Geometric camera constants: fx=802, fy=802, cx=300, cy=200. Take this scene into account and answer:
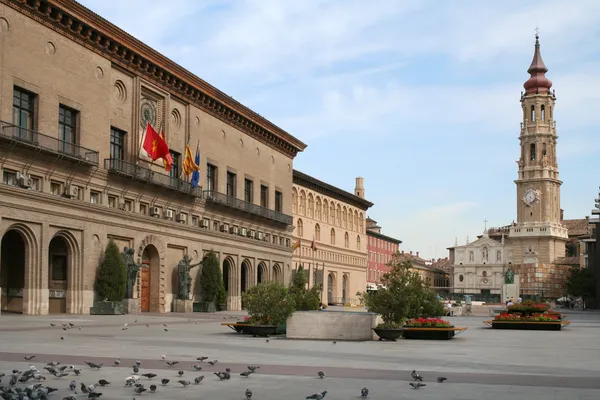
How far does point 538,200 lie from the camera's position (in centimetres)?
16962

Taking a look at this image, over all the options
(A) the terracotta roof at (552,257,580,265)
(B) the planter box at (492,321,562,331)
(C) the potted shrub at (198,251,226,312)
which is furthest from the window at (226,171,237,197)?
(A) the terracotta roof at (552,257,580,265)

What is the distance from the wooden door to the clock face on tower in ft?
429

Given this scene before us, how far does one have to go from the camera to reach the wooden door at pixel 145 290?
174 feet

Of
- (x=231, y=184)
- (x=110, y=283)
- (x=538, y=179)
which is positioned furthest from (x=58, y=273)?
(x=538, y=179)

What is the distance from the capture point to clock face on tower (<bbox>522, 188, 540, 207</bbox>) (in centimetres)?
17012

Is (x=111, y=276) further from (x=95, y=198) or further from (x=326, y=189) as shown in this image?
(x=326, y=189)

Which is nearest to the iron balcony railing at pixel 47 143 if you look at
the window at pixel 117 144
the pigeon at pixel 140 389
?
the window at pixel 117 144

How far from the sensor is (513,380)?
46.3 feet

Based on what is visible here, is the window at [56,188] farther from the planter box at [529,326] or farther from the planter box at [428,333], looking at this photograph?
the planter box at [529,326]

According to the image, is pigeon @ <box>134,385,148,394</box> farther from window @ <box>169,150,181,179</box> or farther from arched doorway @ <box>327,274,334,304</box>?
arched doorway @ <box>327,274,334,304</box>

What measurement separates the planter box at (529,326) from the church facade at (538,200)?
13487 cm

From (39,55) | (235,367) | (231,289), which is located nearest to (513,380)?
(235,367)

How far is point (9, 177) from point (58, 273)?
24.8ft

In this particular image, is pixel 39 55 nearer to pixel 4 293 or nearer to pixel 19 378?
pixel 4 293
